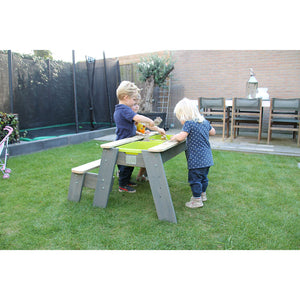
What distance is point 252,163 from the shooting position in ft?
13.9

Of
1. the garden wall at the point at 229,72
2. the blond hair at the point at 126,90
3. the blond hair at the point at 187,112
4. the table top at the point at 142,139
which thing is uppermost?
the garden wall at the point at 229,72

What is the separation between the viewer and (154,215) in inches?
96.5

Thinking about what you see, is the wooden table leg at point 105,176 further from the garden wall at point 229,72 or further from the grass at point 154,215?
the garden wall at point 229,72

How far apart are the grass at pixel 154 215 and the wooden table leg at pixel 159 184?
99 mm

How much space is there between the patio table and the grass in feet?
0.37

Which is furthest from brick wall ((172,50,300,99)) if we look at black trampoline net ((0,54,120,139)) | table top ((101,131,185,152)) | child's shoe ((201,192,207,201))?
child's shoe ((201,192,207,201))

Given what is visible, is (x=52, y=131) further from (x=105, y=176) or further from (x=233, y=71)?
(x=233, y=71)

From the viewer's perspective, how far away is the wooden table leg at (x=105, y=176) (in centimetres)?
247

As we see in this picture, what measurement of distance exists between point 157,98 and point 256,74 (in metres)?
3.12

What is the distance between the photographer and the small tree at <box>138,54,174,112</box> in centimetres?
737

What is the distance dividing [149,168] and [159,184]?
0.54ft

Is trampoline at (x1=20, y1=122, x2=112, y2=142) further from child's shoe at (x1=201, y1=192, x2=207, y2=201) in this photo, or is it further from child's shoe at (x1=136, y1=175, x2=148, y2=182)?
child's shoe at (x1=201, y1=192, x2=207, y2=201)

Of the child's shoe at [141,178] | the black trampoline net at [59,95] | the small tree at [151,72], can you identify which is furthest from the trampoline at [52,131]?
the child's shoe at [141,178]

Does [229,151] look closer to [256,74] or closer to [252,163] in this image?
[252,163]
